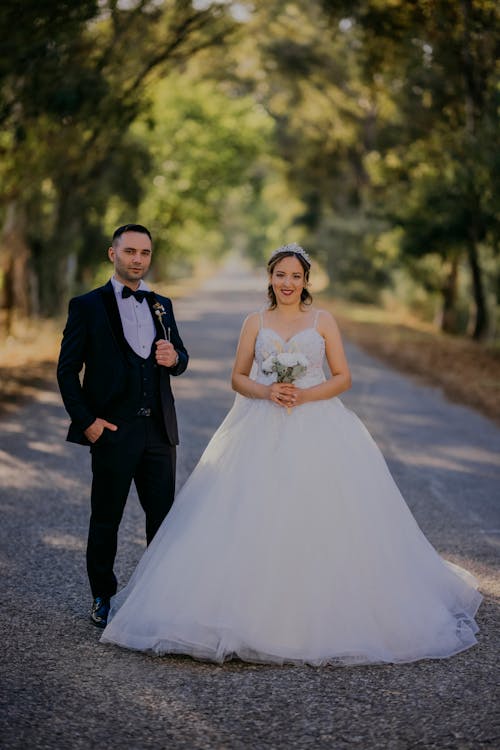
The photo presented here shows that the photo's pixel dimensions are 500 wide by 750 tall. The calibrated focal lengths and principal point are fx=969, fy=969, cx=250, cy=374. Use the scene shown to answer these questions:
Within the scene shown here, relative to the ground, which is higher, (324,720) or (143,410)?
(143,410)

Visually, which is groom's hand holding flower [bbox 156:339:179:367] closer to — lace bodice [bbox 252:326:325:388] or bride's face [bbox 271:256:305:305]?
lace bodice [bbox 252:326:325:388]

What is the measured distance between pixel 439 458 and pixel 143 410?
243 inches

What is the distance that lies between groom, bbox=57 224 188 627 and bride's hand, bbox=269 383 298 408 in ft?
1.78

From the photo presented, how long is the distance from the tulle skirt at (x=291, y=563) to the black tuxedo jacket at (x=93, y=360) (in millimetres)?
683

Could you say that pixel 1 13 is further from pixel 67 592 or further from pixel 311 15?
pixel 311 15

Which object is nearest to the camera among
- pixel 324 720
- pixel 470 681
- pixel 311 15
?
pixel 324 720

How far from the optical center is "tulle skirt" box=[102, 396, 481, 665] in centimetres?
488

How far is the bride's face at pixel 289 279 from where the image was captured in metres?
5.54

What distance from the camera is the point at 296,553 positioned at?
5.05 meters

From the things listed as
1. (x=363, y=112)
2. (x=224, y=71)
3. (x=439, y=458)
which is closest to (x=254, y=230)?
(x=224, y=71)

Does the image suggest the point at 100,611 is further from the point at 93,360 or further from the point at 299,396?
the point at 299,396

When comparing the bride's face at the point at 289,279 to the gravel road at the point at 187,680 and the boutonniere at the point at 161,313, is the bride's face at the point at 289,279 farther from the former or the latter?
the gravel road at the point at 187,680

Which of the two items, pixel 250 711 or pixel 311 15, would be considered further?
pixel 311 15

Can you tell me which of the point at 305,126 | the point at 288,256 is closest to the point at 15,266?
the point at 305,126
